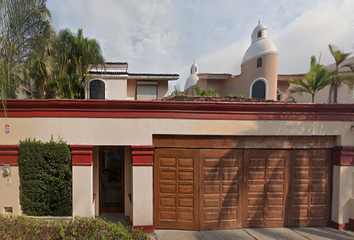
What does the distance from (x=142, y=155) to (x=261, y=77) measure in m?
12.0

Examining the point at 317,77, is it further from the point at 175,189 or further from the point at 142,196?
the point at 142,196

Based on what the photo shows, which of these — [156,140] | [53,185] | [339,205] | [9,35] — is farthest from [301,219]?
[9,35]

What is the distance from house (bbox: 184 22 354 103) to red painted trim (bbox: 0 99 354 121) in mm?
7528

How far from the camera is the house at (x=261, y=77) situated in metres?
12.6

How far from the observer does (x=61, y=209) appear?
463 centimetres

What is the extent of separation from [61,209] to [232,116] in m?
5.78

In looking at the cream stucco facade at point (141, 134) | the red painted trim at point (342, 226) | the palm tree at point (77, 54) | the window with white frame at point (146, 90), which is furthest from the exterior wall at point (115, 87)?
the red painted trim at point (342, 226)

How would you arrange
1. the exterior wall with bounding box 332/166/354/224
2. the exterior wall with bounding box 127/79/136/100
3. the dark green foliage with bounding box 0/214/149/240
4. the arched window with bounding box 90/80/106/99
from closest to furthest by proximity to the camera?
1. the dark green foliage with bounding box 0/214/149/240
2. the exterior wall with bounding box 332/166/354/224
3. the arched window with bounding box 90/80/106/99
4. the exterior wall with bounding box 127/79/136/100

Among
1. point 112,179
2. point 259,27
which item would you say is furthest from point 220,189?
point 259,27

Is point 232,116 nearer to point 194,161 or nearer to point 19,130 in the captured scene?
point 194,161

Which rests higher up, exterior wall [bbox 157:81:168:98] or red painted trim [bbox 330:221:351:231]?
exterior wall [bbox 157:81:168:98]

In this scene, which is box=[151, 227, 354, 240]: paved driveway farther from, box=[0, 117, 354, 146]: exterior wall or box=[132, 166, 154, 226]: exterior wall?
box=[0, 117, 354, 146]: exterior wall

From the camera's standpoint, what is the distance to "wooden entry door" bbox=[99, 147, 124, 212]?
5.84 metres

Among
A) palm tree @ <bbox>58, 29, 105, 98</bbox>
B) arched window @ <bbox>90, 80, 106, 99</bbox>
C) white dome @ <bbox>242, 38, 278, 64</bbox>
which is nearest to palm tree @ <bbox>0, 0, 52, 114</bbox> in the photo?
palm tree @ <bbox>58, 29, 105, 98</bbox>
